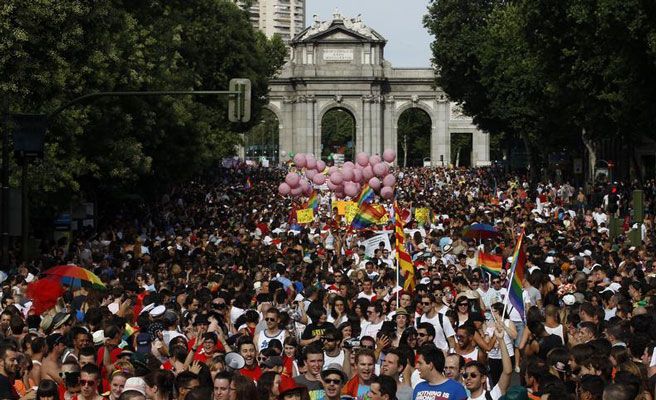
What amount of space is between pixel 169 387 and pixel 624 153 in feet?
181

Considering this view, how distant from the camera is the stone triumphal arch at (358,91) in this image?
11244cm

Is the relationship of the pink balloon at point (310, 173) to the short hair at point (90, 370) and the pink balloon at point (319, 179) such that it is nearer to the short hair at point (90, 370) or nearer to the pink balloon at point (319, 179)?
the pink balloon at point (319, 179)

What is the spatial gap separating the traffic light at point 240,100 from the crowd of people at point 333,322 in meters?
2.63

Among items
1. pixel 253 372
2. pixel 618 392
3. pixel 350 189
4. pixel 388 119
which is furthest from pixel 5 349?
pixel 388 119

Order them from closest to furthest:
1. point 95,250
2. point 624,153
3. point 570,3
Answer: point 95,250, point 570,3, point 624,153

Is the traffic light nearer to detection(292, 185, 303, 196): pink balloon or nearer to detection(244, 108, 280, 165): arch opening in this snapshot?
detection(292, 185, 303, 196): pink balloon

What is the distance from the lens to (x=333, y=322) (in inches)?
675

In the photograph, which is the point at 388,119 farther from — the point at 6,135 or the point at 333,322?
the point at 333,322

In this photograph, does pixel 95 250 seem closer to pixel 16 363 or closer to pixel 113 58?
pixel 113 58

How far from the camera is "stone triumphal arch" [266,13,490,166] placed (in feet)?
369

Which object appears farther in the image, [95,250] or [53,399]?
[95,250]

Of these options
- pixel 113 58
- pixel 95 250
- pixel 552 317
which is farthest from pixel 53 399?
pixel 113 58

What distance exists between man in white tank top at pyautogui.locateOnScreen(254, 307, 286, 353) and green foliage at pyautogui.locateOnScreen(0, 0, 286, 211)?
54.9 ft

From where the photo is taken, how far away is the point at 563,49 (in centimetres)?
4094
